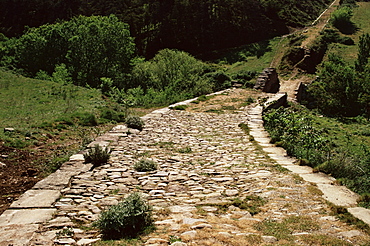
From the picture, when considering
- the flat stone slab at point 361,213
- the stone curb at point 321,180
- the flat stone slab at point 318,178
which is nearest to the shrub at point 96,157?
the stone curb at point 321,180

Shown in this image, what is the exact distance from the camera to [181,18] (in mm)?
54562

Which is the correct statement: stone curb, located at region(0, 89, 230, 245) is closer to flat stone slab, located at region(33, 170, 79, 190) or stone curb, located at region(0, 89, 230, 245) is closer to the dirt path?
flat stone slab, located at region(33, 170, 79, 190)

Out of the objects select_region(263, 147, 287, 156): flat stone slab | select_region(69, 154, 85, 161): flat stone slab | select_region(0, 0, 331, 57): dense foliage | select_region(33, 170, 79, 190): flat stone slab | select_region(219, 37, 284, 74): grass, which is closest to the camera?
select_region(33, 170, 79, 190): flat stone slab

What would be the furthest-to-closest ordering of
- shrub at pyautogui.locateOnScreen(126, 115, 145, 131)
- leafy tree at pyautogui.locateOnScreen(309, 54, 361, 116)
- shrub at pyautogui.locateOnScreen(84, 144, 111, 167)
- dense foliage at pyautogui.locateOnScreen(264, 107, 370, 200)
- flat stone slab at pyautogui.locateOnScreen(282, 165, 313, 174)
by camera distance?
leafy tree at pyautogui.locateOnScreen(309, 54, 361, 116)
shrub at pyautogui.locateOnScreen(126, 115, 145, 131)
shrub at pyautogui.locateOnScreen(84, 144, 111, 167)
flat stone slab at pyautogui.locateOnScreen(282, 165, 313, 174)
dense foliage at pyautogui.locateOnScreen(264, 107, 370, 200)

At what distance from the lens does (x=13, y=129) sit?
862cm

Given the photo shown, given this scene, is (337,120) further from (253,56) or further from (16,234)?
(253,56)

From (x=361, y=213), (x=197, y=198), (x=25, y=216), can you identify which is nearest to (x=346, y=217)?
(x=361, y=213)

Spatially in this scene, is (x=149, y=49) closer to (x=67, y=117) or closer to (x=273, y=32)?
(x=273, y=32)

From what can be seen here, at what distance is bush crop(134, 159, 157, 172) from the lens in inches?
246

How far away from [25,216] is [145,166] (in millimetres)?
2527

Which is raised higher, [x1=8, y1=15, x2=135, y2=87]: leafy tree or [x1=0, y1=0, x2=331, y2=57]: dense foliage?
[x1=0, y1=0, x2=331, y2=57]: dense foliage

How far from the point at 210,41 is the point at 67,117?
151 ft

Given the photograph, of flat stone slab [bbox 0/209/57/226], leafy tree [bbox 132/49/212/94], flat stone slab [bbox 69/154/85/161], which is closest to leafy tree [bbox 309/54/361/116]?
leafy tree [bbox 132/49/212/94]

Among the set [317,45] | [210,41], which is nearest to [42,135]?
[317,45]
